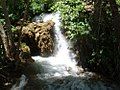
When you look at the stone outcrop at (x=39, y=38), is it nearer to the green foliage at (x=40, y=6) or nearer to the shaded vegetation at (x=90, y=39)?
the shaded vegetation at (x=90, y=39)

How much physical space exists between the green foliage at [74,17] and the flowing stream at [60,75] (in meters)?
0.95

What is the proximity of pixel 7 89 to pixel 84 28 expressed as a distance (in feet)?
11.6

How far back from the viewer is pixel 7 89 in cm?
972

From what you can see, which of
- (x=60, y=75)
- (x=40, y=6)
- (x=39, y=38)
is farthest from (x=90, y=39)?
(x=40, y=6)

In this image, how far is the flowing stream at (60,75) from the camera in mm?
9859

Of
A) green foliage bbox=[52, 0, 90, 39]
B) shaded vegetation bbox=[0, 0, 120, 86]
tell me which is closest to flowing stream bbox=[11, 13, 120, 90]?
shaded vegetation bbox=[0, 0, 120, 86]

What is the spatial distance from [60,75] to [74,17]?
248 cm

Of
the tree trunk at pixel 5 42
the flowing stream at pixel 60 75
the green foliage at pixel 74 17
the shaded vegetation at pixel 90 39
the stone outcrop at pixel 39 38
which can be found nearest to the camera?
the flowing stream at pixel 60 75

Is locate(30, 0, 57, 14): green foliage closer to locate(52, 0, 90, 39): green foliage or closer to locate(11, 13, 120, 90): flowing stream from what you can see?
locate(11, 13, 120, 90): flowing stream

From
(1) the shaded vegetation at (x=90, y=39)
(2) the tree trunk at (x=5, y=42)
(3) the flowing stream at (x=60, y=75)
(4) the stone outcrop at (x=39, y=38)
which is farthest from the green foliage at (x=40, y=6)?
(2) the tree trunk at (x=5, y=42)

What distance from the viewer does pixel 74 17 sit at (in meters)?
12.5

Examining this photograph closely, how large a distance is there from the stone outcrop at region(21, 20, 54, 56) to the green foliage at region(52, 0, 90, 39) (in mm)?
782

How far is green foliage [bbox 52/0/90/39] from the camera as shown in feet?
38.0

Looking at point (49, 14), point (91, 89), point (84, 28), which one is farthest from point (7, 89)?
point (49, 14)
